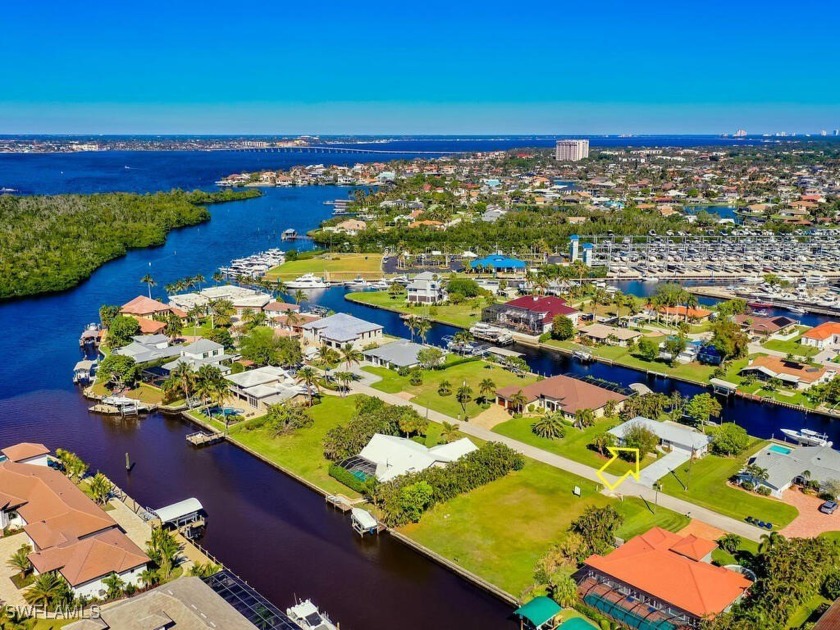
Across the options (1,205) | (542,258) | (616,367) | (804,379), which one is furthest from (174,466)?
(1,205)

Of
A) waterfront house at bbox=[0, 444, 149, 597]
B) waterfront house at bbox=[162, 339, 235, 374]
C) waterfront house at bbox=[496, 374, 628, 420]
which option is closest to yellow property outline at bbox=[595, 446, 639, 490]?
waterfront house at bbox=[496, 374, 628, 420]

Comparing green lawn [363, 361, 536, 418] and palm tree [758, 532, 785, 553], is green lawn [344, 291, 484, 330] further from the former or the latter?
palm tree [758, 532, 785, 553]

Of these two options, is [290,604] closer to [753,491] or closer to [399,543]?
[399,543]

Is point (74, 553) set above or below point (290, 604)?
above

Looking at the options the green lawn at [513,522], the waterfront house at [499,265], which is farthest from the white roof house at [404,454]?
the waterfront house at [499,265]

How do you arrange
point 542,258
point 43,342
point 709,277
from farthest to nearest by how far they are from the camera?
1. point 542,258
2. point 709,277
3. point 43,342

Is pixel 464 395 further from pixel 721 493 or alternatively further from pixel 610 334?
pixel 610 334
